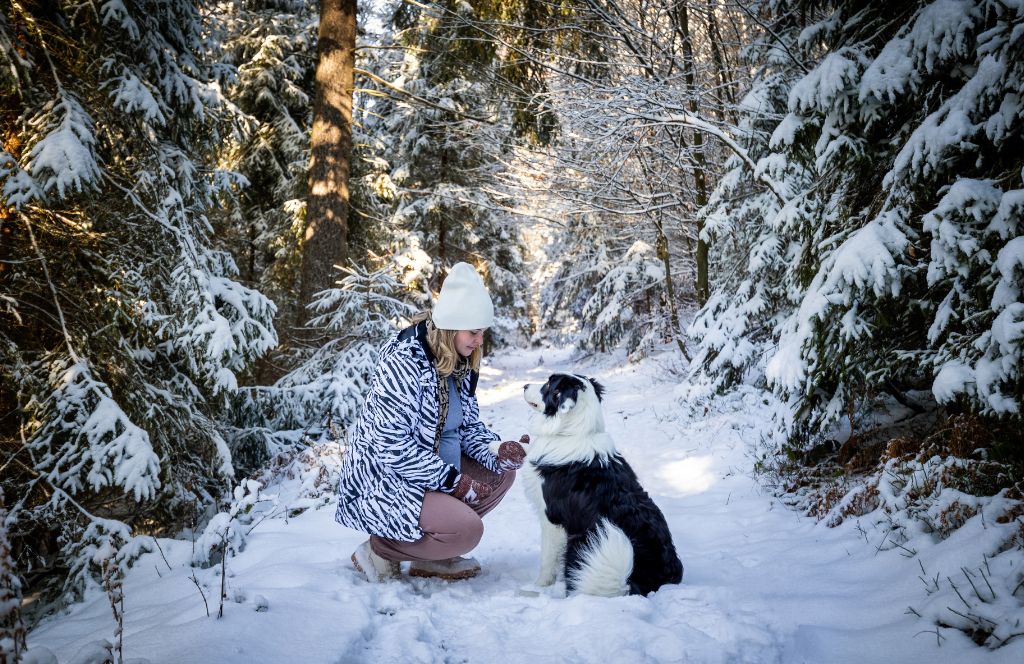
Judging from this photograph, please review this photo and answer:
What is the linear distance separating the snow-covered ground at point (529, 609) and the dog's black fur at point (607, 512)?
5.9 inches

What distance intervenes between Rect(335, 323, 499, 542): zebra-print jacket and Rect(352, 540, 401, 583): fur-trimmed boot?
0.18 meters

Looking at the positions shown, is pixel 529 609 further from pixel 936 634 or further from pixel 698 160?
pixel 698 160

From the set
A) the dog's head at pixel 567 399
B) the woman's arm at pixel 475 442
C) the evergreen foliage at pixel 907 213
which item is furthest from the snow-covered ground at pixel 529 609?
the evergreen foliage at pixel 907 213

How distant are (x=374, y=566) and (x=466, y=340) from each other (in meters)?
1.48

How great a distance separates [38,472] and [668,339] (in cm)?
1027

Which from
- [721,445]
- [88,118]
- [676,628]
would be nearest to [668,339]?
[721,445]

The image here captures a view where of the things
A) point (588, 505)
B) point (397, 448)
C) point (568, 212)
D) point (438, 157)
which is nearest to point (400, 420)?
point (397, 448)

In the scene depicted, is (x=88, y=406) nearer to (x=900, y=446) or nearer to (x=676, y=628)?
(x=676, y=628)

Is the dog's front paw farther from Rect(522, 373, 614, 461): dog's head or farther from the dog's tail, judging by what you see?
Rect(522, 373, 614, 461): dog's head

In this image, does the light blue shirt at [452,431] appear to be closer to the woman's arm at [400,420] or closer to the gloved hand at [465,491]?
the gloved hand at [465,491]

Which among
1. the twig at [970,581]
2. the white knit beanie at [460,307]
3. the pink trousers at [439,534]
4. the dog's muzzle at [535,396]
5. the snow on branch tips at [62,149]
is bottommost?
the pink trousers at [439,534]

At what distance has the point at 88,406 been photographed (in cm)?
380

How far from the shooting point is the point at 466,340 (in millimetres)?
3076

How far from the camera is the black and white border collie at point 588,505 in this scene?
2.62 meters
